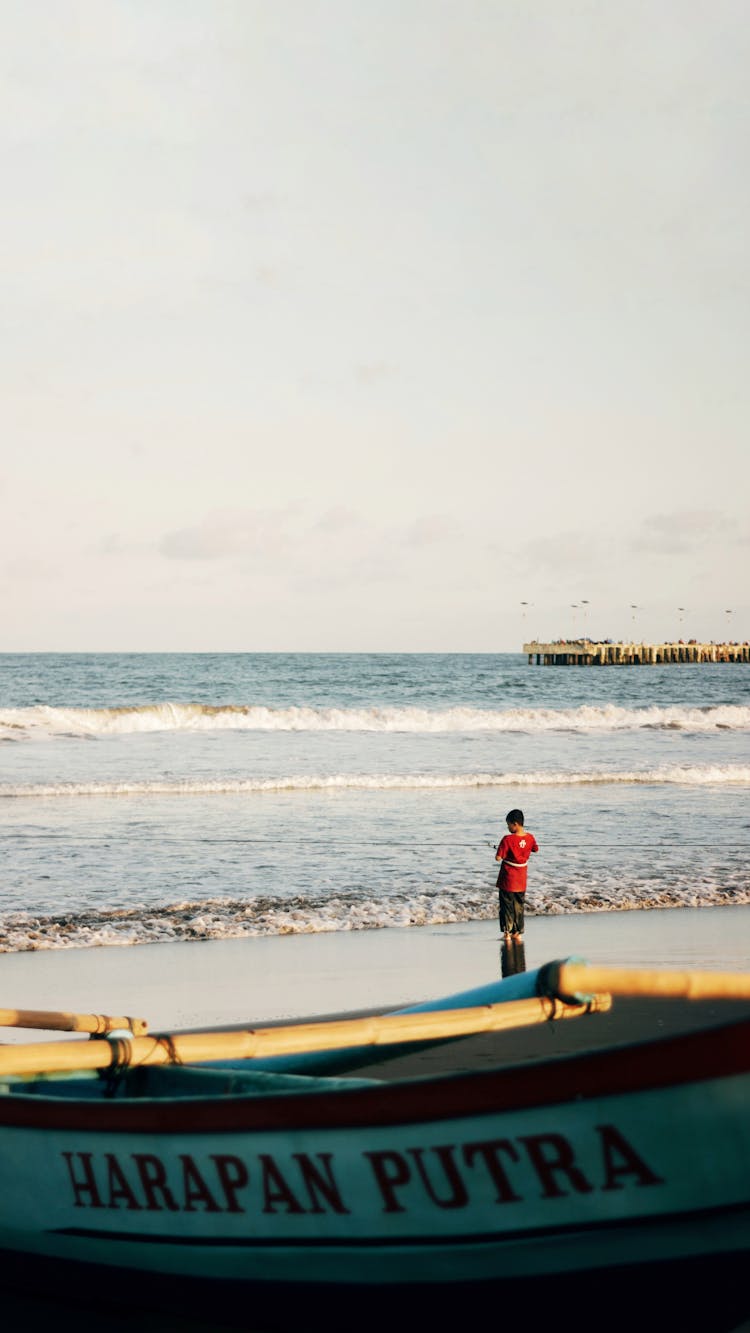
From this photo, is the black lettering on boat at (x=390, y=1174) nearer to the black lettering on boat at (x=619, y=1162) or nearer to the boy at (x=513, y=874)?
the black lettering on boat at (x=619, y=1162)

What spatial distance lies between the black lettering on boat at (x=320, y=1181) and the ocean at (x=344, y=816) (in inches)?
340

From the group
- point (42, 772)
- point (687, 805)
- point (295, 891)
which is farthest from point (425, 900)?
point (42, 772)

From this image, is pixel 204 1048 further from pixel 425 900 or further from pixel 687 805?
pixel 687 805

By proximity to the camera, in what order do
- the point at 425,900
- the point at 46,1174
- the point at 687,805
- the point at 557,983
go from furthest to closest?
1. the point at 687,805
2. the point at 425,900
3. the point at 557,983
4. the point at 46,1174

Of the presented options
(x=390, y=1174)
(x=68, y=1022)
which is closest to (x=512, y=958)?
(x=68, y=1022)

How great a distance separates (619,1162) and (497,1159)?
0.44 m

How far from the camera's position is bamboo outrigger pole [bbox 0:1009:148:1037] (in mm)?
6492

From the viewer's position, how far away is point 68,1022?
657 centimetres

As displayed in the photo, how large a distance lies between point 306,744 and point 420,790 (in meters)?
11.9

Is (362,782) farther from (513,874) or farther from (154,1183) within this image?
(154,1183)

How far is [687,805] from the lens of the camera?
23422 mm

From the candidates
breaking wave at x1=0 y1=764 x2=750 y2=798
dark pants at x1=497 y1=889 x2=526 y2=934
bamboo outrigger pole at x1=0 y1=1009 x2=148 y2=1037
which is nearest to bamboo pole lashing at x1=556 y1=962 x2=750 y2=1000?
bamboo outrigger pole at x1=0 y1=1009 x2=148 y2=1037

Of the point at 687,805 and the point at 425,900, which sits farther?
the point at 687,805

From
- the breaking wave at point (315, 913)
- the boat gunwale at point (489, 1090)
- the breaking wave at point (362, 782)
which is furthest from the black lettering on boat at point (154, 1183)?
the breaking wave at point (362, 782)
